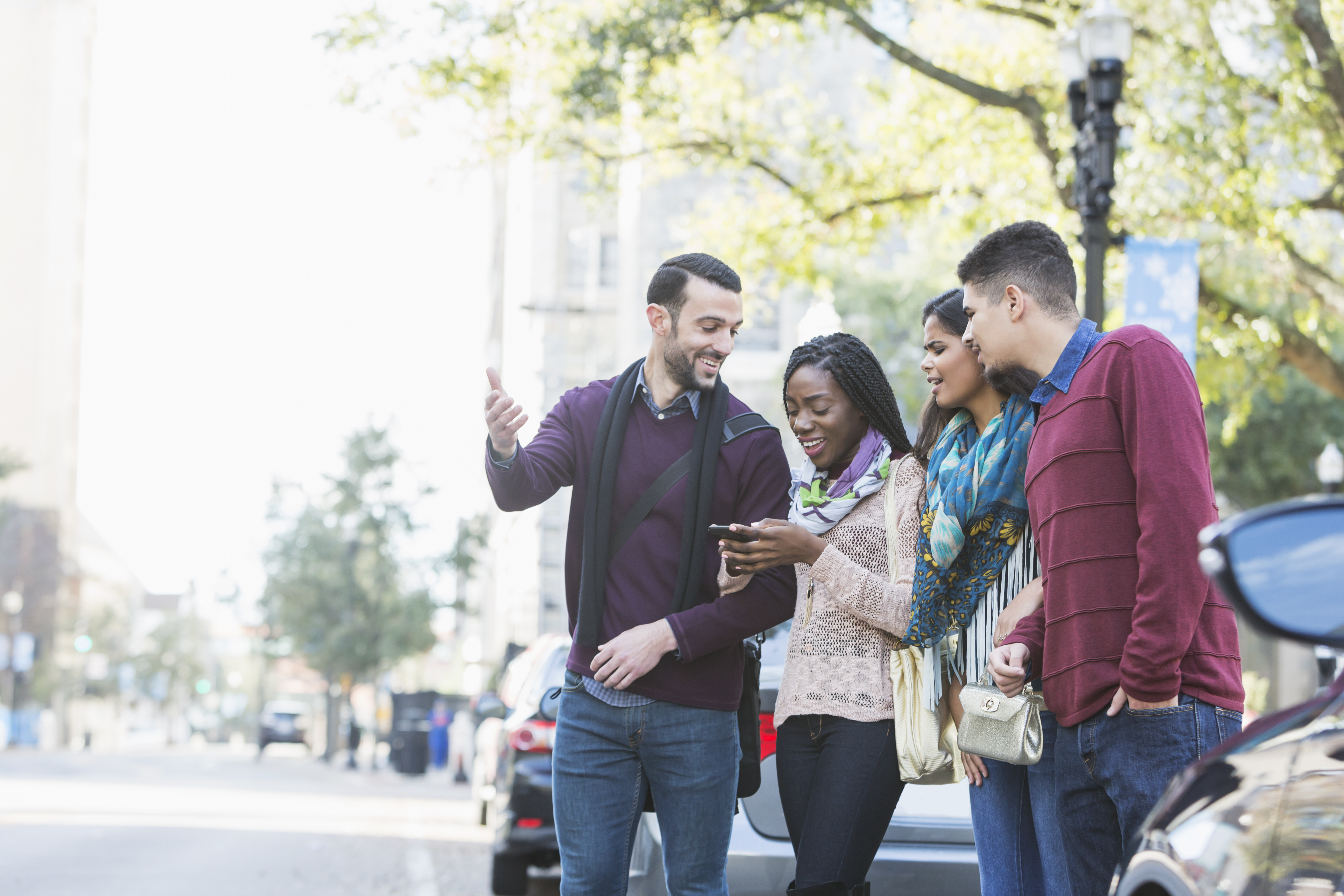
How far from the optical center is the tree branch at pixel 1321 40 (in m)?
11.5

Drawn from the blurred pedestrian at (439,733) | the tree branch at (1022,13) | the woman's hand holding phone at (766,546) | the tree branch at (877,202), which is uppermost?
the tree branch at (1022,13)

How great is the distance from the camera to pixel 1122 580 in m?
2.90

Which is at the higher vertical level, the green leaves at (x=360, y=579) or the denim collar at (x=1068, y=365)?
the denim collar at (x=1068, y=365)

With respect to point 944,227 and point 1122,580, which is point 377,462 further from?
point 1122,580

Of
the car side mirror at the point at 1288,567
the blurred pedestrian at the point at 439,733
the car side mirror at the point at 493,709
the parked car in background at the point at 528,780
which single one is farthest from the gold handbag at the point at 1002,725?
the blurred pedestrian at the point at 439,733

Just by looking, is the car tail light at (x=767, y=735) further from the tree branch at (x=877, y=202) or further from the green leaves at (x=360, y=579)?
the green leaves at (x=360, y=579)

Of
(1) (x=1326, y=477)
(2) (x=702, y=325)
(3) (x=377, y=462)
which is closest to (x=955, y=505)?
(2) (x=702, y=325)

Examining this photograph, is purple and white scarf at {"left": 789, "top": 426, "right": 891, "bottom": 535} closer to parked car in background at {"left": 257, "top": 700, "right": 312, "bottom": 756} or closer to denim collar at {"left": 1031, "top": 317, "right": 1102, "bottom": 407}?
denim collar at {"left": 1031, "top": 317, "right": 1102, "bottom": 407}

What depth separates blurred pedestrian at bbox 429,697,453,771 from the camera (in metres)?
34.8

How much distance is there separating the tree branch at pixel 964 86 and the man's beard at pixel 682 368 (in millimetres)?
9655

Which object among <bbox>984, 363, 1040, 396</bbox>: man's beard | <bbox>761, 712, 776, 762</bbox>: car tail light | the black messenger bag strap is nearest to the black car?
<bbox>984, 363, 1040, 396</bbox>: man's beard

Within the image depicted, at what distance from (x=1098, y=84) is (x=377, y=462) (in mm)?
35475

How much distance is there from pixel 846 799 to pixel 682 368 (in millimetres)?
1121

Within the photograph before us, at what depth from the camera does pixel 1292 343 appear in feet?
44.6
